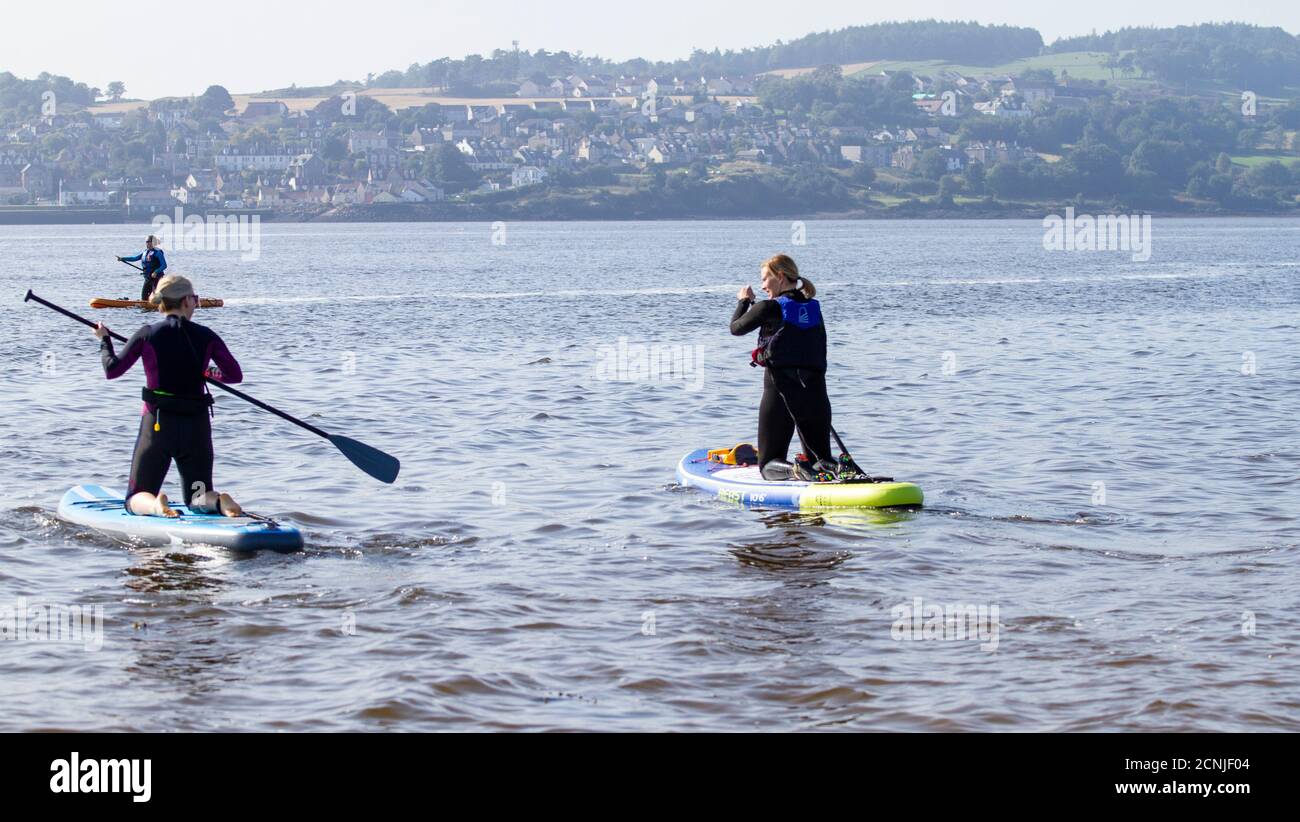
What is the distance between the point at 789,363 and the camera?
14070 mm

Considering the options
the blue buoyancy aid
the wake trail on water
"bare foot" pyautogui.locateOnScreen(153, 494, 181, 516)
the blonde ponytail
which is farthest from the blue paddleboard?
the wake trail on water

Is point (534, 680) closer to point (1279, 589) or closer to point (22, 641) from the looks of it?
point (22, 641)

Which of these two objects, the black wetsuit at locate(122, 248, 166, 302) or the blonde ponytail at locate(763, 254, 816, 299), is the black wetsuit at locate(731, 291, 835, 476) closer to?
the blonde ponytail at locate(763, 254, 816, 299)

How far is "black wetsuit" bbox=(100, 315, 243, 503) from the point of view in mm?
11812

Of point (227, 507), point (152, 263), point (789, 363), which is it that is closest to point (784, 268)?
point (789, 363)

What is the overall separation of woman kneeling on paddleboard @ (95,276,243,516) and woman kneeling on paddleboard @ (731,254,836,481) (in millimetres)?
4539

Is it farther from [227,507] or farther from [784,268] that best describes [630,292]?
[227,507]

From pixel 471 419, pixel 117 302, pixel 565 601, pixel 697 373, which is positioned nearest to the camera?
pixel 565 601

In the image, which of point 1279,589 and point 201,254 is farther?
point 201,254

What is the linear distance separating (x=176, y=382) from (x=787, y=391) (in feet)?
17.7

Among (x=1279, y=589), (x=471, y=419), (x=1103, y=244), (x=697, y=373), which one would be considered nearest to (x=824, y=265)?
(x=1103, y=244)
